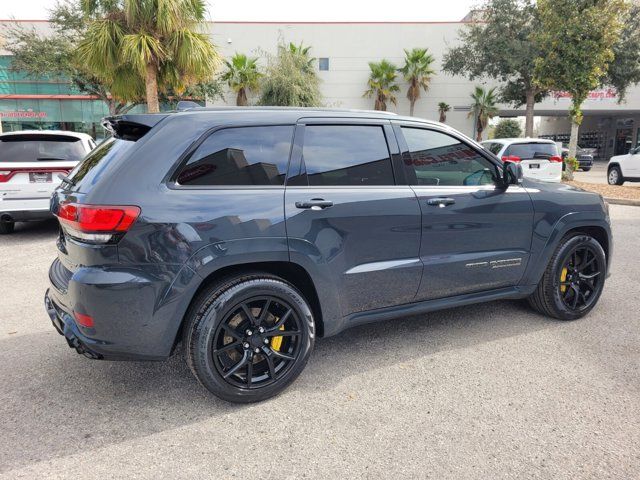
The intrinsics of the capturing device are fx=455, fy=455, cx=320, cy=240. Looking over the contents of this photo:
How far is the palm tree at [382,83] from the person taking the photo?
31.1 meters

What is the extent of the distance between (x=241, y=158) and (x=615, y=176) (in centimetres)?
1718

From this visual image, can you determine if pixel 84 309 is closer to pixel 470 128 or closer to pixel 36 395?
pixel 36 395

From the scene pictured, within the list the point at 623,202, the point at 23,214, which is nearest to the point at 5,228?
the point at 23,214

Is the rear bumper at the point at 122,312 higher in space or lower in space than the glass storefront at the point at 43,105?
lower

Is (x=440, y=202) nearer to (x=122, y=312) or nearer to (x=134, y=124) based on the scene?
(x=134, y=124)

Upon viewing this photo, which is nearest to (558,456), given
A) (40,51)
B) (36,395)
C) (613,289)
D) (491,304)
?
(491,304)

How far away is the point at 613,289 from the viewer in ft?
16.2

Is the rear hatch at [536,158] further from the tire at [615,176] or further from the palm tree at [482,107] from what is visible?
the palm tree at [482,107]

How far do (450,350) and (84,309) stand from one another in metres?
2.55

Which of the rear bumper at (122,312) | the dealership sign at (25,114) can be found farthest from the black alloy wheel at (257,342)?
the dealership sign at (25,114)

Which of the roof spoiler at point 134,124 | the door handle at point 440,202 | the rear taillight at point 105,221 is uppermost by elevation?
the roof spoiler at point 134,124

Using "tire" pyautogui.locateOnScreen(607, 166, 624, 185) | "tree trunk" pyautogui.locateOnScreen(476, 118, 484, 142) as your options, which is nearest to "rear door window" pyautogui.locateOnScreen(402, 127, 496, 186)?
"tire" pyautogui.locateOnScreen(607, 166, 624, 185)

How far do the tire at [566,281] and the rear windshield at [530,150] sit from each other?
793 cm

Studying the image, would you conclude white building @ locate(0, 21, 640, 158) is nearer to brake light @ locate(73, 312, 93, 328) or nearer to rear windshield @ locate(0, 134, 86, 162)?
rear windshield @ locate(0, 134, 86, 162)
